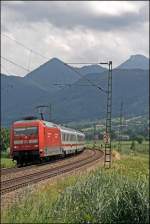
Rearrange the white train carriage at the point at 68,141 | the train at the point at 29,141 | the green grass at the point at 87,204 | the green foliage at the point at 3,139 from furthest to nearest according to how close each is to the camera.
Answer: the green foliage at the point at 3,139
the white train carriage at the point at 68,141
the train at the point at 29,141
the green grass at the point at 87,204

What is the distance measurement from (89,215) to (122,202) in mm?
3218

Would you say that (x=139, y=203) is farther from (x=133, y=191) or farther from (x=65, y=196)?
(x=65, y=196)

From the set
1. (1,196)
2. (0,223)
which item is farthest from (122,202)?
(0,223)

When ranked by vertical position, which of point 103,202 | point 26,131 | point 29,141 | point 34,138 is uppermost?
point 26,131

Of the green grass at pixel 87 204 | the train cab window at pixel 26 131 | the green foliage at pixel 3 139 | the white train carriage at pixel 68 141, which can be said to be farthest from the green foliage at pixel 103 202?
the green foliage at pixel 3 139

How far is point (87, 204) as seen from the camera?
1756 cm

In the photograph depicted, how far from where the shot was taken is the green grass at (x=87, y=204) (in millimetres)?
15469

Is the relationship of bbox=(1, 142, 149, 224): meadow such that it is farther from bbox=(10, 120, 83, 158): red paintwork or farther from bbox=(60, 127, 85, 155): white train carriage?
bbox=(60, 127, 85, 155): white train carriage

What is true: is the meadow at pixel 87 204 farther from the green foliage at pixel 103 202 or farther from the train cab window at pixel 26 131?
the train cab window at pixel 26 131

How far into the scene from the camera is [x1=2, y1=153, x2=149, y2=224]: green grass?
15.5 meters

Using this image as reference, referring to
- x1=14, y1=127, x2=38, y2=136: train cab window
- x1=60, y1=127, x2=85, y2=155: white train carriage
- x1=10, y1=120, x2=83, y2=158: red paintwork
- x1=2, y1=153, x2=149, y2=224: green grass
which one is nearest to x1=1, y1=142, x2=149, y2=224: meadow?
x1=2, y1=153, x2=149, y2=224: green grass

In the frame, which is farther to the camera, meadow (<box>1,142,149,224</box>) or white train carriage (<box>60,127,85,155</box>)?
white train carriage (<box>60,127,85,155</box>)

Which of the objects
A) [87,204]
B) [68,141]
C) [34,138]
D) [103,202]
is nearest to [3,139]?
[68,141]

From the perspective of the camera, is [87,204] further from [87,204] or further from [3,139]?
[3,139]
